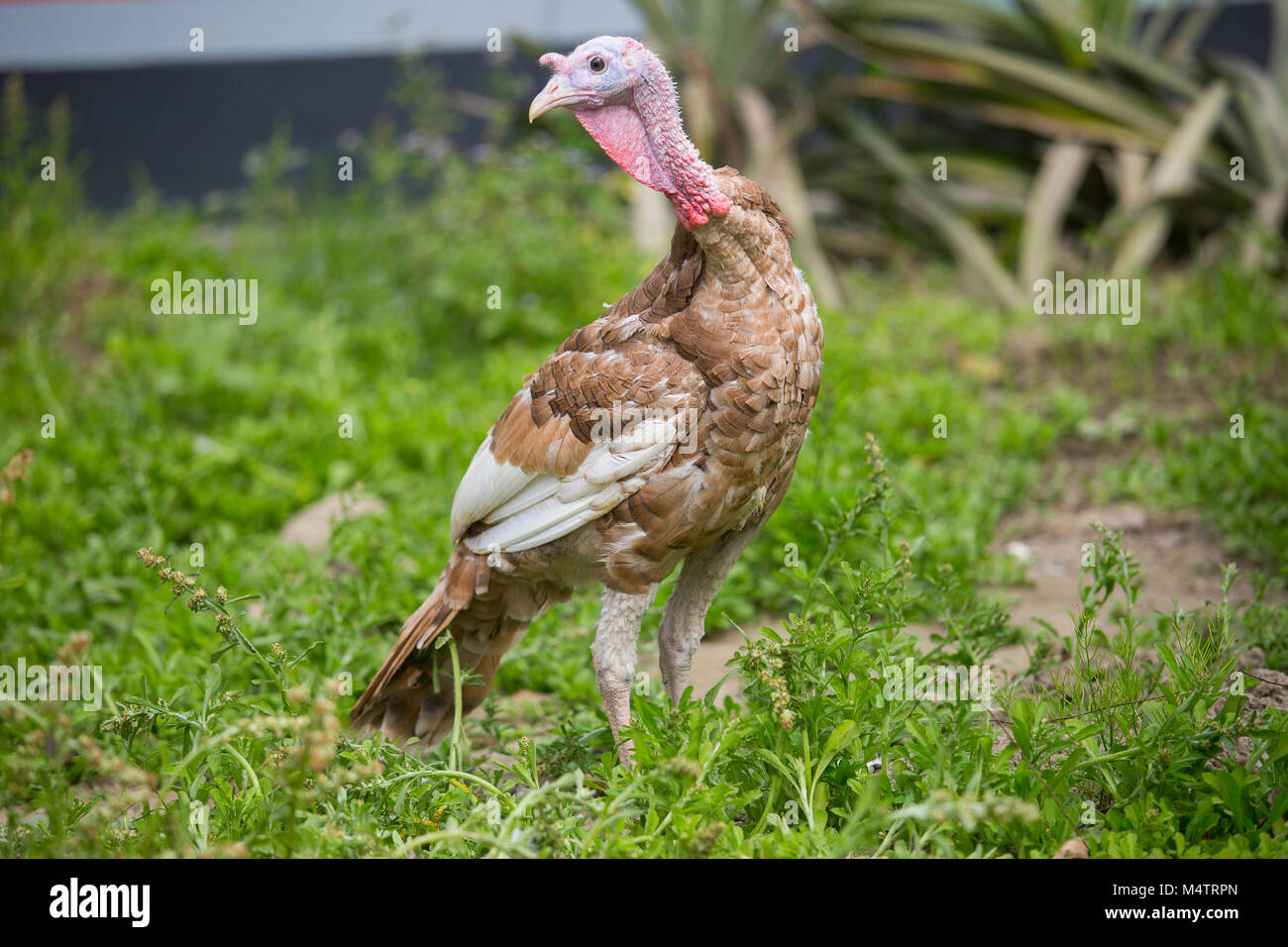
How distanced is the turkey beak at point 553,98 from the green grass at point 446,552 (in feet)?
3.79

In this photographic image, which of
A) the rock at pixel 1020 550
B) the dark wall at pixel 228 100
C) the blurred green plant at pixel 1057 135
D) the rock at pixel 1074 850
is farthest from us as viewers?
the dark wall at pixel 228 100

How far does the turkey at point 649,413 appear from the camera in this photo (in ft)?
7.46

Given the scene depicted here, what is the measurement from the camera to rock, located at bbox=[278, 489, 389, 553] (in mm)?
4152

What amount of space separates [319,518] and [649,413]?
2391 mm

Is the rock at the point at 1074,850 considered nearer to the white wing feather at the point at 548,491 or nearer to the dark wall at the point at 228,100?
the white wing feather at the point at 548,491

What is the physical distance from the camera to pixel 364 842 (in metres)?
2.05

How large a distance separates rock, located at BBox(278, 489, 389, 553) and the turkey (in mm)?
1617

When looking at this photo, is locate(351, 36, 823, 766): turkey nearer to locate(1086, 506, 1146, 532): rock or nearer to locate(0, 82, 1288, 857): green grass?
locate(0, 82, 1288, 857): green grass

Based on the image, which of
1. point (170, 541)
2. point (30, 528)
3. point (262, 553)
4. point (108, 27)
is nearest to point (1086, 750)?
point (262, 553)

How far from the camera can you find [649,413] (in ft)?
7.64

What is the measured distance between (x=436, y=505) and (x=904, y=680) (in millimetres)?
2209

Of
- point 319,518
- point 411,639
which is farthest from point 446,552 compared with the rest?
point 411,639

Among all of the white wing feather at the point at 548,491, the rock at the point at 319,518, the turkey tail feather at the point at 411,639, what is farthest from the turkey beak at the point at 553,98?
the rock at the point at 319,518

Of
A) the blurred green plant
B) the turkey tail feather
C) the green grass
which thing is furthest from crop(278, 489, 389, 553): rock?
the blurred green plant
